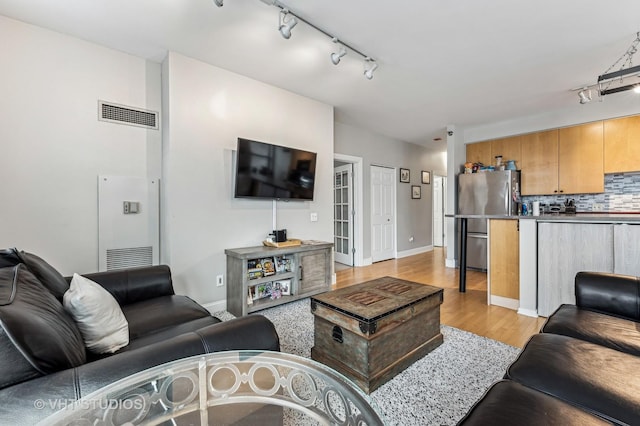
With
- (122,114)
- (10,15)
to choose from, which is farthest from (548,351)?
(10,15)

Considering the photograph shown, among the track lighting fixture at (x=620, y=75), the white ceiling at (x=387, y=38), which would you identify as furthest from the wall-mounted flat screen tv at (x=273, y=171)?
the track lighting fixture at (x=620, y=75)

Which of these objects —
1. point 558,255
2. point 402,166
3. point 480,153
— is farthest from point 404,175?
point 558,255

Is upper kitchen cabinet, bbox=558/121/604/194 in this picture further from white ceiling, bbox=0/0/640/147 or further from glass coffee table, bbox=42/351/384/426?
glass coffee table, bbox=42/351/384/426

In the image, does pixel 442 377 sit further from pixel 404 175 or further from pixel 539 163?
pixel 404 175

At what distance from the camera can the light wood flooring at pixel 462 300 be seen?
7.82ft

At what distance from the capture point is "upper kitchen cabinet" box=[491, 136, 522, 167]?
4.68m

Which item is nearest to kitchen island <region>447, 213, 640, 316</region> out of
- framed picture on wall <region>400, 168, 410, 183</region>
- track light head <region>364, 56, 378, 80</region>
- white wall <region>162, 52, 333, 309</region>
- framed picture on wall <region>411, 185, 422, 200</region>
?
track light head <region>364, 56, 378, 80</region>

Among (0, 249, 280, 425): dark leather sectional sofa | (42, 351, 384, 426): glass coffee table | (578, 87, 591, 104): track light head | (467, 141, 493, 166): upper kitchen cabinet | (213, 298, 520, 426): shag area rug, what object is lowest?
(213, 298, 520, 426): shag area rug

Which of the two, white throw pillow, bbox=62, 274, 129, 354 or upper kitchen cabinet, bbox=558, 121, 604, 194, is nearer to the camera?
white throw pillow, bbox=62, 274, 129, 354

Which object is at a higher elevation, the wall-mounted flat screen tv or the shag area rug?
the wall-mounted flat screen tv

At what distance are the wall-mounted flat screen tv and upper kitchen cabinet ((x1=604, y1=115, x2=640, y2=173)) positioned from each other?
4265 mm

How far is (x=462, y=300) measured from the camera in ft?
10.5

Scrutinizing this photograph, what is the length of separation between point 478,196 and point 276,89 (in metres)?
3.83

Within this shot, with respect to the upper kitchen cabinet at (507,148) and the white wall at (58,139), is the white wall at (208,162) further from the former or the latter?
the upper kitchen cabinet at (507,148)
